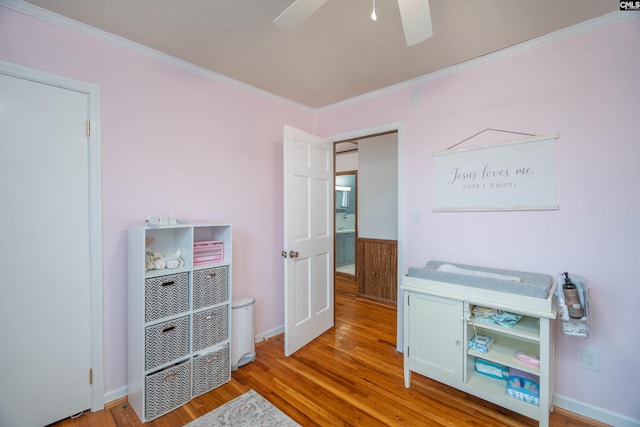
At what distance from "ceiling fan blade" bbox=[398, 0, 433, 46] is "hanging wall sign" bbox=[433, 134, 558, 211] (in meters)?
1.23

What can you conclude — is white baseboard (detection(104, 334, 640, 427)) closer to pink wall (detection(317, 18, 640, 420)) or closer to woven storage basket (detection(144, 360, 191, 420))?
pink wall (detection(317, 18, 640, 420))

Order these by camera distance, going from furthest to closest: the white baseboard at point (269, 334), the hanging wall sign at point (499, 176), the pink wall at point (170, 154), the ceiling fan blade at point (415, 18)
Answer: the white baseboard at point (269, 334) → the hanging wall sign at point (499, 176) → the pink wall at point (170, 154) → the ceiling fan blade at point (415, 18)

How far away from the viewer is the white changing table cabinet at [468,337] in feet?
4.99

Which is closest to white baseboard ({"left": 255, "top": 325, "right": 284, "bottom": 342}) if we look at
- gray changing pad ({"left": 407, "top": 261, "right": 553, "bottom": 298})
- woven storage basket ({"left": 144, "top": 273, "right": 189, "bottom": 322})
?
woven storage basket ({"left": 144, "top": 273, "right": 189, "bottom": 322})

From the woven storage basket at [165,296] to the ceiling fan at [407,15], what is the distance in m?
1.64

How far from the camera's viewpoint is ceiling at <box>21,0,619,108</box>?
1555 millimetres

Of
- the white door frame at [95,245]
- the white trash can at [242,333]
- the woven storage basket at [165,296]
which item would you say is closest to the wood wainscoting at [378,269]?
the white trash can at [242,333]

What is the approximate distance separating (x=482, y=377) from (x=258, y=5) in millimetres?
2711

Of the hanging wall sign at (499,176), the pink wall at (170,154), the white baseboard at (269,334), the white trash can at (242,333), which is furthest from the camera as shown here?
the white baseboard at (269,334)

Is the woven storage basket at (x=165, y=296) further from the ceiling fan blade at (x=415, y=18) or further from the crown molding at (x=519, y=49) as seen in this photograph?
the crown molding at (x=519, y=49)

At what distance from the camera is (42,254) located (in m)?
1.63

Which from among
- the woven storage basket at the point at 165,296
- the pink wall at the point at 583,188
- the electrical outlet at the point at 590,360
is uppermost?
the pink wall at the point at 583,188

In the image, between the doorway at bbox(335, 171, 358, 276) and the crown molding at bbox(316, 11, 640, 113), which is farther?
the doorway at bbox(335, 171, 358, 276)

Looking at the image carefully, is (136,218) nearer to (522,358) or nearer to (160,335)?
(160,335)
